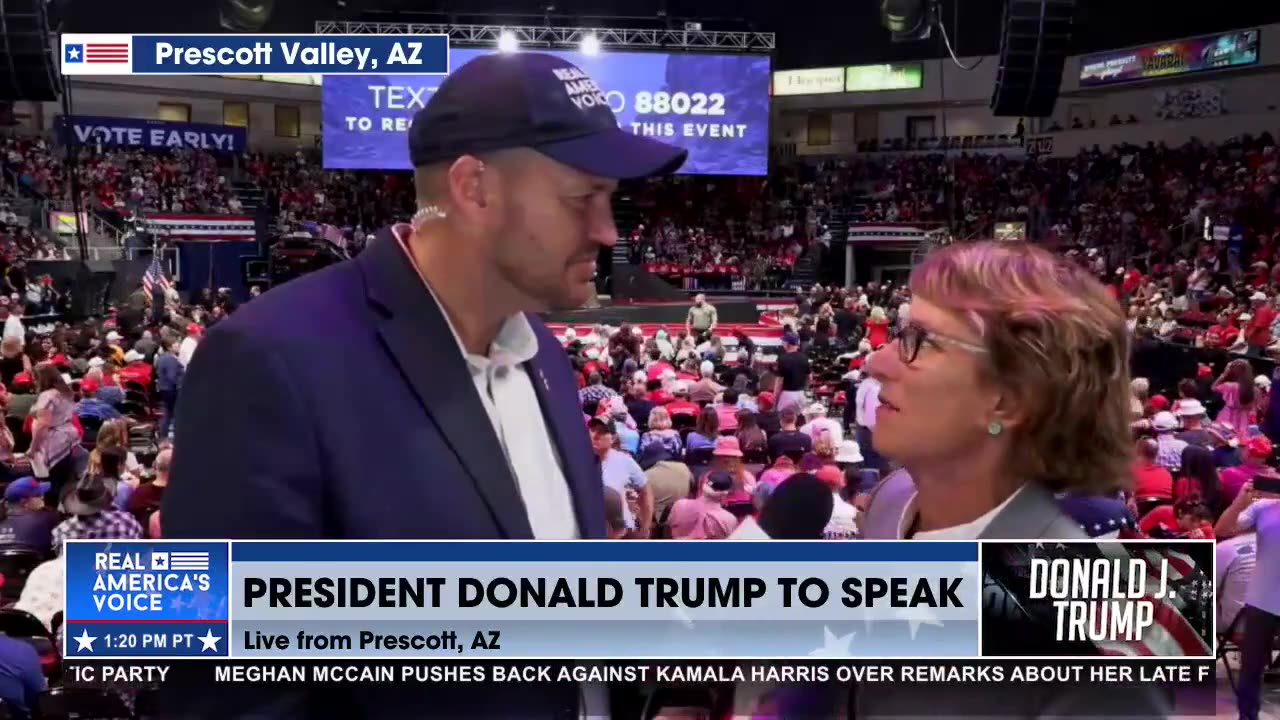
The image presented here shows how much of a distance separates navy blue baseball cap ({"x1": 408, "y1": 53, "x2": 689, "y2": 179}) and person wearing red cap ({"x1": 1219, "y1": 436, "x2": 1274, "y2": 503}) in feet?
16.7

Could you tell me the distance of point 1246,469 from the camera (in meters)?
6.06

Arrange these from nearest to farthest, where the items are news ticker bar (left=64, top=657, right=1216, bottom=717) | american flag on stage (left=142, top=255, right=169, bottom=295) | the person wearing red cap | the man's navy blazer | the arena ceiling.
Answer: the man's navy blazer, news ticker bar (left=64, top=657, right=1216, bottom=717), the person wearing red cap, american flag on stage (left=142, top=255, right=169, bottom=295), the arena ceiling

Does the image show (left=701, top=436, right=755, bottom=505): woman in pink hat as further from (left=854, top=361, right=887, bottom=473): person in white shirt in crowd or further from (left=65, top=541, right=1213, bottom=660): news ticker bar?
(left=65, top=541, right=1213, bottom=660): news ticker bar

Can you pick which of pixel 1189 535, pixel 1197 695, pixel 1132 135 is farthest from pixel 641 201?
pixel 1197 695

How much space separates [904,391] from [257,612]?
1362mm

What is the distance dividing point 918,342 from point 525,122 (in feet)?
2.02

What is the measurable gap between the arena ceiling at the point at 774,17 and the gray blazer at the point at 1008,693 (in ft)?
66.1

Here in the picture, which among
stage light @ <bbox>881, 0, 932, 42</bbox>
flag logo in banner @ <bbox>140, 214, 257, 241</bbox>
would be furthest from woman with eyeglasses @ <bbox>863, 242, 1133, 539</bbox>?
flag logo in banner @ <bbox>140, 214, 257, 241</bbox>

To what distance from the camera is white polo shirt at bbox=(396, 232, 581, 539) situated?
5.41 ft

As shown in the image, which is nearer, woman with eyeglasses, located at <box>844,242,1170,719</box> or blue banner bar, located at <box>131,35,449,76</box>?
woman with eyeglasses, located at <box>844,242,1170,719</box>

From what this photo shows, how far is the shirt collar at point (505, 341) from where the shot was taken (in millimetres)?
1600

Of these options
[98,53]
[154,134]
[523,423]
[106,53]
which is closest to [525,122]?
[523,423]

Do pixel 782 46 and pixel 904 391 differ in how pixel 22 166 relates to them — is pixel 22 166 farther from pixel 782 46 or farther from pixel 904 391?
pixel 904 391

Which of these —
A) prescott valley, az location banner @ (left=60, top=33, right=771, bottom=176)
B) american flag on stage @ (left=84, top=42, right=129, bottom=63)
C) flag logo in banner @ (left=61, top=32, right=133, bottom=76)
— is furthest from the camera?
prescott valley, az location banner @ (left=60, top=33, right=771, bottom=176)
